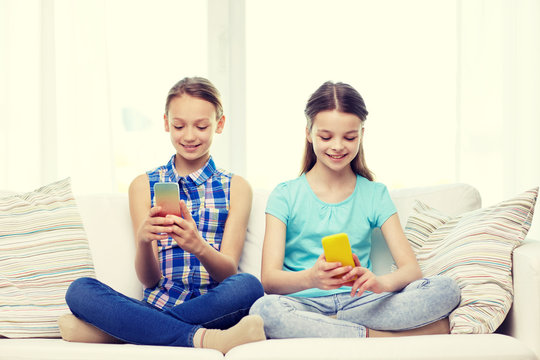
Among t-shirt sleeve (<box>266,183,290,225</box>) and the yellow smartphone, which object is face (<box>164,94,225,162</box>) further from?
the yellow smartphone

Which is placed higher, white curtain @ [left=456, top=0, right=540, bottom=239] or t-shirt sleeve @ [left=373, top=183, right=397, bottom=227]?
white curtain @ [left=456, top=0, right=540, bottom=239]

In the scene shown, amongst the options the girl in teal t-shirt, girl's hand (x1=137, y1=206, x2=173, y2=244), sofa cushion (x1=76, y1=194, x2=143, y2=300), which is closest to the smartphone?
girl's hand (x1=137, y1=206, x2=173, y2=244)

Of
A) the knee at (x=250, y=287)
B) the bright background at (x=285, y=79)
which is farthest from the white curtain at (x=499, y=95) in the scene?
the knee at (x=250, y=287)

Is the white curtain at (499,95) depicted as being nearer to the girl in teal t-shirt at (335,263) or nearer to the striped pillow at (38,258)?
the girl in teal t-shirt at (335,263)

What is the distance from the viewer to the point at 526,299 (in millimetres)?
1748

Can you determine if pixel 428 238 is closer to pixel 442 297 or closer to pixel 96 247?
pixel 442 297

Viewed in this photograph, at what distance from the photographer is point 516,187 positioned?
332 cm

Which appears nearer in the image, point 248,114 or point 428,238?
point 428,238

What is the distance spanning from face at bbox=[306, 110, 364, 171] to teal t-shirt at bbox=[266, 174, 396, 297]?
0.15m

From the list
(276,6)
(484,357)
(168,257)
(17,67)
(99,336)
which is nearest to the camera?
(484,357)

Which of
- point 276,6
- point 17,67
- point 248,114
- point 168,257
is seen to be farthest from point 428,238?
point 17,67

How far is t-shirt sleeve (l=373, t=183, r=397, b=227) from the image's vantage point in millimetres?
2156

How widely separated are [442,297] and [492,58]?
77.2 inches

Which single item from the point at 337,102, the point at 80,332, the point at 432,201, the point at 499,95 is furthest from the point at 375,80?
the point at 80,332
